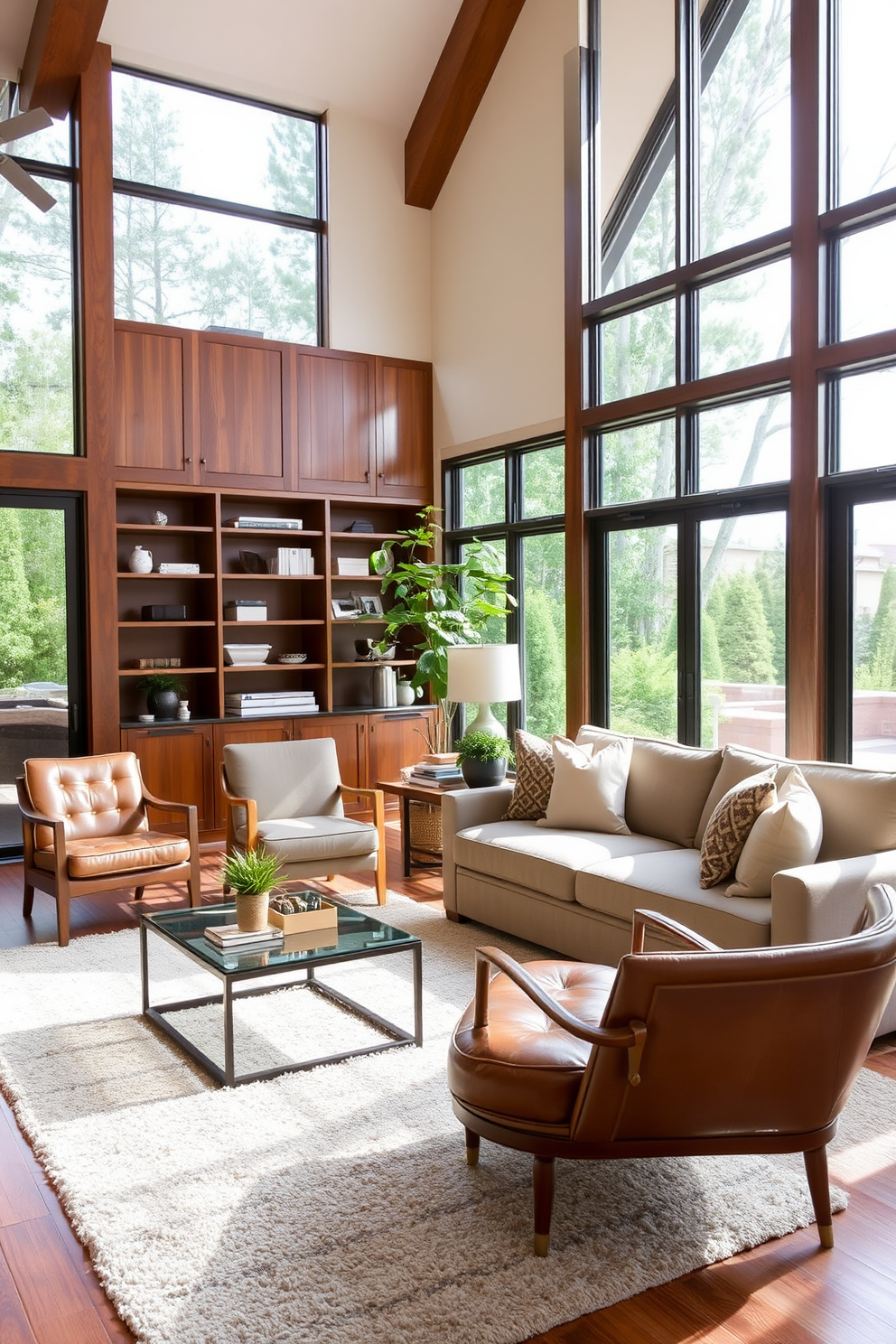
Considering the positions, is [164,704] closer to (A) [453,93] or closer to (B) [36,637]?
(B) [36,637]

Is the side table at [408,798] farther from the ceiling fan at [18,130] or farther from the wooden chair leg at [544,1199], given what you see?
the ceiling fan at [18,130]

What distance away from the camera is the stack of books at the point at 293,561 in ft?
24.5

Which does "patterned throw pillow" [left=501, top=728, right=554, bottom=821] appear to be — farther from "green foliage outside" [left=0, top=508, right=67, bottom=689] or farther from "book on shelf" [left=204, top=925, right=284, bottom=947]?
"green foliage outside" [left=0, top=508, right=67, bottom=689]

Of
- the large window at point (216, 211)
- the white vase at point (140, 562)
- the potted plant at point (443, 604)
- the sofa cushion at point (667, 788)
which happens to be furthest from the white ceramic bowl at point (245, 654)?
the sofa cushion at point (667, 788)

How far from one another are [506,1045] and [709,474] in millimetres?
3802

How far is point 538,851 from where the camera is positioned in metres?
4.69

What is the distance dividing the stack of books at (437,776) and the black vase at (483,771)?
0.24 metres

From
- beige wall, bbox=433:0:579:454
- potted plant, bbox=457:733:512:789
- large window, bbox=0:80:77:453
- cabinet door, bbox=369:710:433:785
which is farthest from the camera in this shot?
cabinet door, bbox=369:710:433:785

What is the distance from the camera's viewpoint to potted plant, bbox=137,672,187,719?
6.98 metres

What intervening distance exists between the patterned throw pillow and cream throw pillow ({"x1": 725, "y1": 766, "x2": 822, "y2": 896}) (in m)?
1.46

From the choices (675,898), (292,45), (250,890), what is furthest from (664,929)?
(292,45)

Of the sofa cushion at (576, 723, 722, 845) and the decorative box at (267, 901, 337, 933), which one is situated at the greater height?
the sofa cushion at (576, 723, 722, 845)

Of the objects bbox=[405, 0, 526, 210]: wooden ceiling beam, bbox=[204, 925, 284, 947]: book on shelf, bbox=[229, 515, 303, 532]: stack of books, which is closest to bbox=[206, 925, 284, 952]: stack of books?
bbox=[204, 925, 284, 947]: book on shelf

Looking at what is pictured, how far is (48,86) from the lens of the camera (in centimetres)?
653
